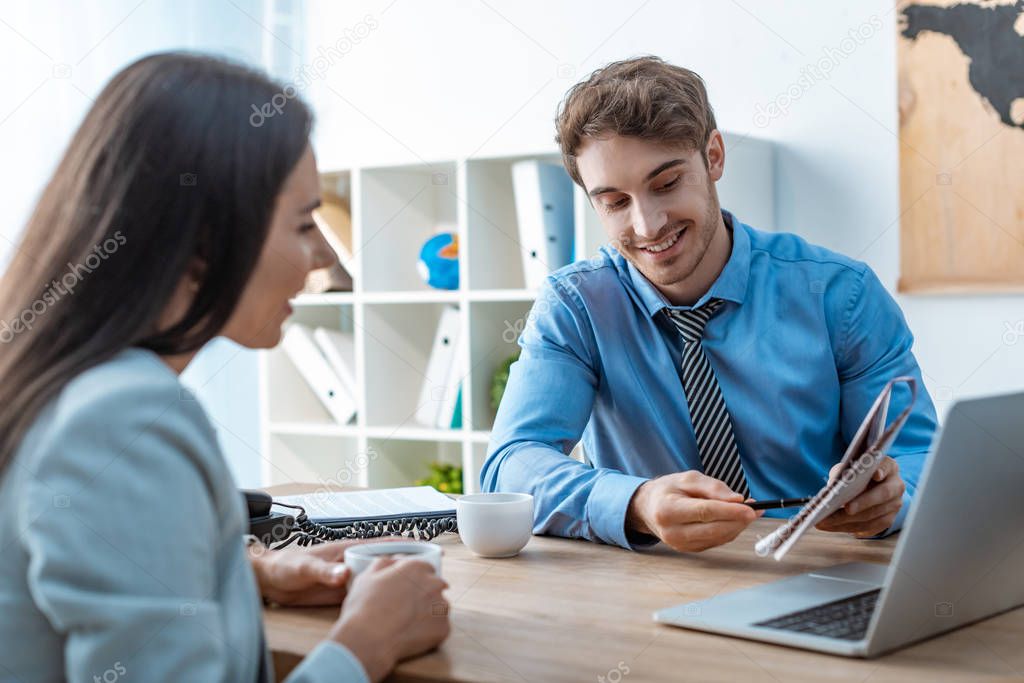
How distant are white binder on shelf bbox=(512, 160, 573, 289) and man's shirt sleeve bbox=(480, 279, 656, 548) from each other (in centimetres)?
111

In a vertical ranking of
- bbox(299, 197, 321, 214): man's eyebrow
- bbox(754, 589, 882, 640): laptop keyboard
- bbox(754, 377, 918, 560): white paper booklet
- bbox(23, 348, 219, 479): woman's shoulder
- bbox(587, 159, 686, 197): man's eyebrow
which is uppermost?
bbox(587, 159, 686, 197): man's eyebrow

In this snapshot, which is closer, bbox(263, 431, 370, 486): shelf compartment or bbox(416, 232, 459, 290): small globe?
bbox(416, 232, 459, 290): small globe

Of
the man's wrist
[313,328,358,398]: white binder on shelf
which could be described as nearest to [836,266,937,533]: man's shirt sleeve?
the man's wrist

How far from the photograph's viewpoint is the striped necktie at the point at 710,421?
166 cm

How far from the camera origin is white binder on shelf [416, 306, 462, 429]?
3.15m

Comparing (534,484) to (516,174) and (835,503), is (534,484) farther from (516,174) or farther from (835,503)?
(516,174)

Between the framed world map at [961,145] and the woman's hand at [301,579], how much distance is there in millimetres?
1928

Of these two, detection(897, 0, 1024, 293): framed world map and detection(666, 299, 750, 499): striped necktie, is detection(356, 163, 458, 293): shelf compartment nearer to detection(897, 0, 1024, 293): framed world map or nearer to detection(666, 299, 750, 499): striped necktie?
detection(897, 0, 1024, 293): framed world map

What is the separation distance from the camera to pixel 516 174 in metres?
2.93

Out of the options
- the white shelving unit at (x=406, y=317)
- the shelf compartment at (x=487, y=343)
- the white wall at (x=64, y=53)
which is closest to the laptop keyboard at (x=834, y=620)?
the white wall at (x=64, y=53)

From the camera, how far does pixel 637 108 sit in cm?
166

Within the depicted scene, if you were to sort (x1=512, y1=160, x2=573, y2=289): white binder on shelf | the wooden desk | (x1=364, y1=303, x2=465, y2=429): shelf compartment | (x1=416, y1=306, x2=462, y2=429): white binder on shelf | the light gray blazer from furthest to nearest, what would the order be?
(x1=364, y1=303, x2=465, y2=429): shelf compartment, (x1=416, y1=306, x2=462, y2=429): white binder on shelf, (x1=512, y1=160, x2=573, y2=289): white binder on shelf, the wooden desk, the light gray blazer

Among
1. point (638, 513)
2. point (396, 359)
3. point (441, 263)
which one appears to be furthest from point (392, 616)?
point (396, 359)

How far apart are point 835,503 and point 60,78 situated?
236cm
